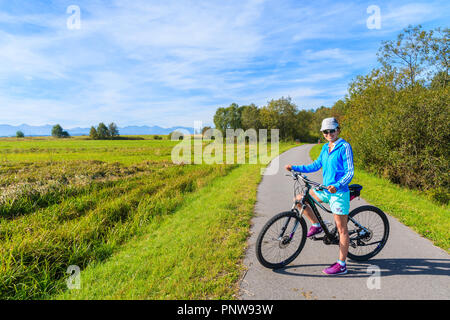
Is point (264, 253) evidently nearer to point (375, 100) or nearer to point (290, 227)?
point (290, 227)

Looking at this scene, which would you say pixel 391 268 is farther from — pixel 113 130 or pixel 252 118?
pixel 113 130

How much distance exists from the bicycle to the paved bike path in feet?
0.56

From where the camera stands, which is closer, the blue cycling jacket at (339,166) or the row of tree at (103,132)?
the blue cycling jacket at (339,166)

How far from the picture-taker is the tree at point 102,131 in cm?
7431

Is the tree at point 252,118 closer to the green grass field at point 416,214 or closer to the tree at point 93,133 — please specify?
the tree at point 93,133

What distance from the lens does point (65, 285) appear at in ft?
12.4

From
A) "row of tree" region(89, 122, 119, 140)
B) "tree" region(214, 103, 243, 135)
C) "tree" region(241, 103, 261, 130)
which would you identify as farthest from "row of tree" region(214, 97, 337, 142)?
"row of tree" region(89, 122, 119, 140)

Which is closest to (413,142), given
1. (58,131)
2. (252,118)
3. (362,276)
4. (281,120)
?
(362,276)

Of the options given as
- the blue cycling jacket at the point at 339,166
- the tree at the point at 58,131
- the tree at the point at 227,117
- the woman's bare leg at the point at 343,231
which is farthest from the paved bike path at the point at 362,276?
the tree at the point at 58,131

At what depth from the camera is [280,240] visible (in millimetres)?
3510

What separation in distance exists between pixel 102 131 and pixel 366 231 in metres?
87.2

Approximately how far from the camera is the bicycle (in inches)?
136

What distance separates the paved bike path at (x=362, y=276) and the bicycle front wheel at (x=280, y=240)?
150mm
